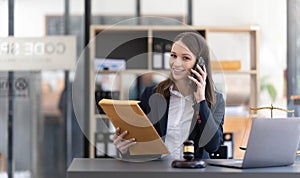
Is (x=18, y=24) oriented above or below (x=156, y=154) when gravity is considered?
above

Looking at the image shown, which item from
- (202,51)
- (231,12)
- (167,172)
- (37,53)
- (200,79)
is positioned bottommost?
(167,172)

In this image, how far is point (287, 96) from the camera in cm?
593

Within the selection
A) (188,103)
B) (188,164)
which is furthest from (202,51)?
(188,164)

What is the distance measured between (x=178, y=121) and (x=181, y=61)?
0.94 feet

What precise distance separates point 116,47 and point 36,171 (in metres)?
1.49

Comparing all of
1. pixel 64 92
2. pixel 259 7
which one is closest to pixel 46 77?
pixel 64 92

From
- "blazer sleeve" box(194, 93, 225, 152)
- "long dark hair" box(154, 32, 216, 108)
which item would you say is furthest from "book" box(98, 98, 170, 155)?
"long dark hair" box(154, 32, 216, 108)

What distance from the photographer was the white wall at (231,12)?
19.4ft

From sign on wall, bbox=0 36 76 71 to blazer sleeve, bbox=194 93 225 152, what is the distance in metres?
3.31

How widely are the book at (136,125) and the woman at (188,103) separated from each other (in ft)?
0.28

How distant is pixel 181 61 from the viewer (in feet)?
8.43

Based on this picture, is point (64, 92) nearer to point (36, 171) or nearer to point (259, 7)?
point (36, 171)

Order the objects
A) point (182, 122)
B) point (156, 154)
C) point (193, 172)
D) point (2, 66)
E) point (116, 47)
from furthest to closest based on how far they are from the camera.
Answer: point (2, 66)
point (116, 47)
point (182, 122)
point (156, 154)
point (193, 172)

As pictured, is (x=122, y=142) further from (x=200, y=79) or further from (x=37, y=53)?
(x=37, y=53)
